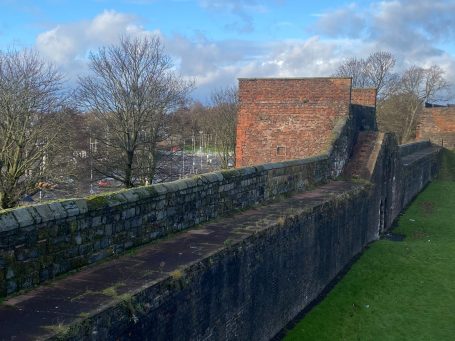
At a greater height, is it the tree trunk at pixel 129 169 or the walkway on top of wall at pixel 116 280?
the walkway on top of wall at pixel 116 280

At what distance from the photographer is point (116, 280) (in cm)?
536

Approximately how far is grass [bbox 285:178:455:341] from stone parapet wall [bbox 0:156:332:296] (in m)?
3.00

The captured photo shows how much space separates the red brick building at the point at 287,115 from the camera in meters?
18.0

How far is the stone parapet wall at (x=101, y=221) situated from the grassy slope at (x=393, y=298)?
3012mm

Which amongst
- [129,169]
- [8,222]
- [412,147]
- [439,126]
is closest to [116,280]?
[8,222]

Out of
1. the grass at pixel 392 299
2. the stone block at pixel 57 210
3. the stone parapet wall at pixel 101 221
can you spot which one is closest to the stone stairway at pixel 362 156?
the grass at pixel 392 299

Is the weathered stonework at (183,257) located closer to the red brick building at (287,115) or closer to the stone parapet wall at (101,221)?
the stone parapet wall at (101,221)

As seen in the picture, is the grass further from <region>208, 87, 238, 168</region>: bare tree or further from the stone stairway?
<region>208, 87, 238, 168</region>: bare tree

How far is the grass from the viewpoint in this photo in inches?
369

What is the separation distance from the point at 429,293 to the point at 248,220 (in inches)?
214

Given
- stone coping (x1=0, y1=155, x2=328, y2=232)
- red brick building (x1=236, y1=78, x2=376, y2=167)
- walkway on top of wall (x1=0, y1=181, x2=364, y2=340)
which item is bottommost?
walkway on top of wall (x1=0, y1=181, x2=364, y2=340)

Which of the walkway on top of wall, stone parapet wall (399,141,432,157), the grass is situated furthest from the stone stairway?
the walkway on top of wall

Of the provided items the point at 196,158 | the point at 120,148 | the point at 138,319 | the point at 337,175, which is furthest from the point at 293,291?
the point at 196,158

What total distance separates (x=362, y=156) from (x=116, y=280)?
44.7 ft
